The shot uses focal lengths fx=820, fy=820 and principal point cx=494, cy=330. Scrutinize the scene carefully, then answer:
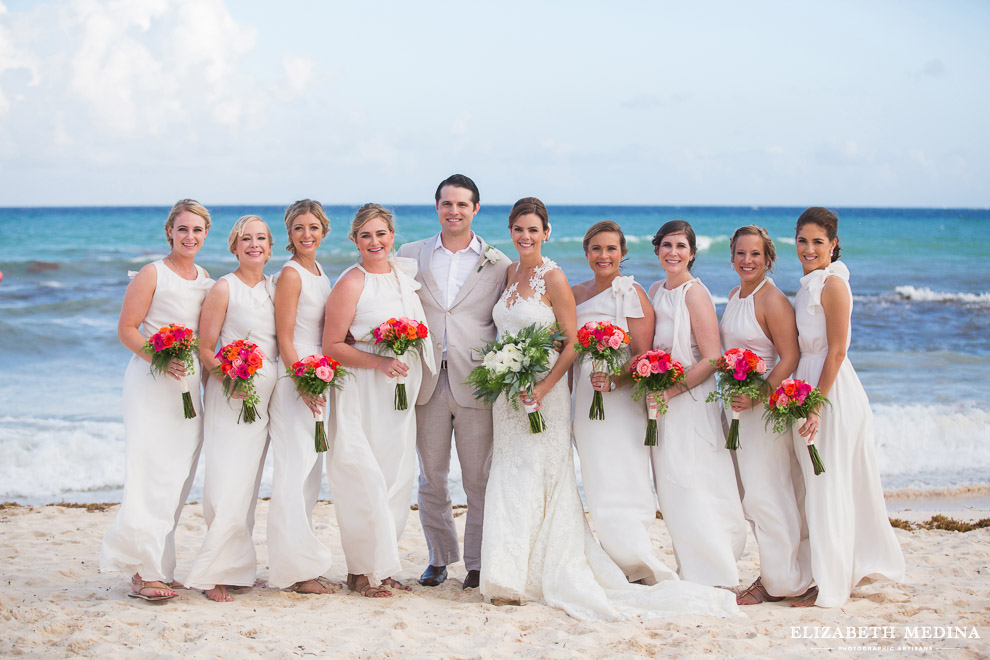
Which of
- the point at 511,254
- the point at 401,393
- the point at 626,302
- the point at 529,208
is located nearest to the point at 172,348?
the point at 401,393

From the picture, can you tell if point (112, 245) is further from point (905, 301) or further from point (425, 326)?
point (425, 326)

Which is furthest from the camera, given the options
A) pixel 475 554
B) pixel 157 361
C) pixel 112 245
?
pixel 112 245

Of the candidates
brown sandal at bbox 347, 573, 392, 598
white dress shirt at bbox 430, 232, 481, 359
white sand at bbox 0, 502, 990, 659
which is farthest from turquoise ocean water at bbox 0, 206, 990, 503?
white dress shirt at bbox 430, 232, 481, 359

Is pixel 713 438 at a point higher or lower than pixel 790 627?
higher

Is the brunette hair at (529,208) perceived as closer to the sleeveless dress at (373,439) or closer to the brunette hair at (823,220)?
the sleeveless dress at (373,439)

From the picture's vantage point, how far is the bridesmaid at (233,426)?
540 cm

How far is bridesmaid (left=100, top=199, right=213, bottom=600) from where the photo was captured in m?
5.30

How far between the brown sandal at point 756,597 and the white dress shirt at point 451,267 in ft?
8.48

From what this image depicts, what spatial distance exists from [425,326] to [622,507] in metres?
1.81

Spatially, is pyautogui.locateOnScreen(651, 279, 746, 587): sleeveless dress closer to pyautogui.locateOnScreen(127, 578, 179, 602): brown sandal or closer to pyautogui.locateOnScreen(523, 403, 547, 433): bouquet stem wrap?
pyautogui.locateOnScreen(523, 403, 547, 433): bouquet stem wrap

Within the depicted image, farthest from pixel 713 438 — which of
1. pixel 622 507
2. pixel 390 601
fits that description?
Answer: pixel 390 601

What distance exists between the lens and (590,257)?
5.64 m

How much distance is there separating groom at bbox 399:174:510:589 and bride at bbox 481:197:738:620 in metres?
0.24

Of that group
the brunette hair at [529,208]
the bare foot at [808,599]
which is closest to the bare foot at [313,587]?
the brunette hair at [529,208]
